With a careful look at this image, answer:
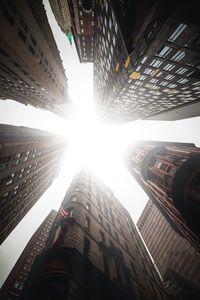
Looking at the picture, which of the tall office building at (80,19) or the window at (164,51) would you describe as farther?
the tall office building at (80,19)

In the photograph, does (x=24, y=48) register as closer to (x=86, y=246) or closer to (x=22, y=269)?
(x=86, y=246)

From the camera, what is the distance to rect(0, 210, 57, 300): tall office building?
5648 centimetres

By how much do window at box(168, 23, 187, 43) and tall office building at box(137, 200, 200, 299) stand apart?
214ft

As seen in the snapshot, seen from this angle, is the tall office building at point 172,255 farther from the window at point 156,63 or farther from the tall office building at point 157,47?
the window at point 156,63

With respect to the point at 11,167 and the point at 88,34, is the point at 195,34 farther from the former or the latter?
the point at 88,34

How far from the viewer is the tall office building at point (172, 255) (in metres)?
56.9

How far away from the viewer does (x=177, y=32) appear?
18719 mm

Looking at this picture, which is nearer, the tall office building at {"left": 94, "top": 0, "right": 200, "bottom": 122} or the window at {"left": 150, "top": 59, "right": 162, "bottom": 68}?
the tall office building at {"left": 94, "top": 0, "right": 200, "bottom": 122}

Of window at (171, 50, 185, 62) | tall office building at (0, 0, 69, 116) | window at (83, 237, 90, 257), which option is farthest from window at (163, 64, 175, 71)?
window at (83, 237, 90, 257)

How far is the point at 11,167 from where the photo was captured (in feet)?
124

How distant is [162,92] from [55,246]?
3412 centimetres

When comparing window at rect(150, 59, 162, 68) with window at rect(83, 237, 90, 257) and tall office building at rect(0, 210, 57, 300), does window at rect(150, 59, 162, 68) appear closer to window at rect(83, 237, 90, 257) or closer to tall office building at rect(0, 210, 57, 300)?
window at rect(83, 237, 90, 257)

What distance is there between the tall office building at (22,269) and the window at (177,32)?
220 feet

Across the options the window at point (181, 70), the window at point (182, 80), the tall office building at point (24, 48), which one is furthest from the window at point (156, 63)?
the tall office building at point (24, 48)
